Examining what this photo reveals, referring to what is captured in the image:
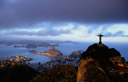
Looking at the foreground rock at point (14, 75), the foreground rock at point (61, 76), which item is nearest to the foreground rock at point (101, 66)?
the foreground rock at point (61, 76)

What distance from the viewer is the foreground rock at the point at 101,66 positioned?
5.93 m

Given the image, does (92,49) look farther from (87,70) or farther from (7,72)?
(7,72)

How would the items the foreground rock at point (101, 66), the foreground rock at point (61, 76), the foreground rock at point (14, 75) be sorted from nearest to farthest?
the foreground rock at point (101, 66)
the foreground rock at point (61, 76)
the foreground rock at point (14, 75)

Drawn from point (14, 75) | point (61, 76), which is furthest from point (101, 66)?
point (14, 75)

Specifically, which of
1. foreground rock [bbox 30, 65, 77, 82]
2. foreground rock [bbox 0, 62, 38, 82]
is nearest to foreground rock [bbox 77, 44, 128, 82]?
foreground rock [bbox 30, 65, 77, 82]

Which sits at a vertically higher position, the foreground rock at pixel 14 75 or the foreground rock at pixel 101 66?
the foreground rock at pixel 101 66

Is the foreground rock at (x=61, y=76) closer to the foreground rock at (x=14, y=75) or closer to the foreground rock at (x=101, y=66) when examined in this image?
the foreground rock at (x=101, y=66)

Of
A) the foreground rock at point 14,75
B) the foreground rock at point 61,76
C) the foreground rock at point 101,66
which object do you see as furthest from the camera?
the foreground rock at point 14,75

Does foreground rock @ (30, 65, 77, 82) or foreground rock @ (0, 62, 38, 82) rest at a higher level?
foreground rock @ (30, 65, 77, 82)

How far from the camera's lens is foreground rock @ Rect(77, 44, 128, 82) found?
5.93m

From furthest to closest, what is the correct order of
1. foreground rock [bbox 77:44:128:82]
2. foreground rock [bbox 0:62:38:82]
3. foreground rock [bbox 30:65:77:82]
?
foreground rock [bbox 0:62:38:82]
foreground rock [bbox 30:65:77:82]
foreground rock [bbox 77:44:128:82]

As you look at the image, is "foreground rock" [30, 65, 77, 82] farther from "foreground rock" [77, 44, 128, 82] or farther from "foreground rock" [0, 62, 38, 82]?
"foreground rock" [0, 62, 38, 82]

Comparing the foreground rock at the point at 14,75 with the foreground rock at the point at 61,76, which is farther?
the foreground rock at the point at 14,75

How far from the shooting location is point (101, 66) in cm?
721
